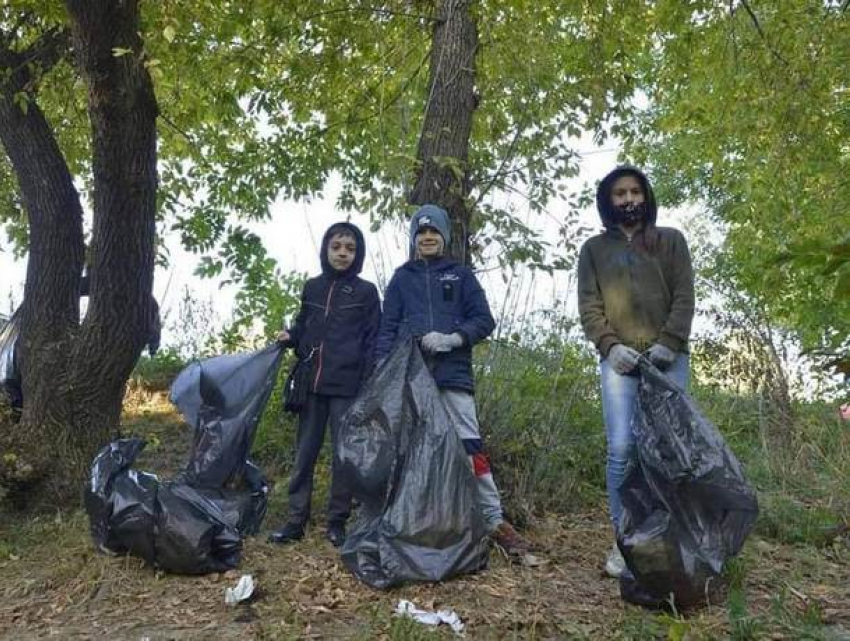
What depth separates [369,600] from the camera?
3.35 m

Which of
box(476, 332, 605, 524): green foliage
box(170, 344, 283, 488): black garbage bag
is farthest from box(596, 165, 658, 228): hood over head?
box(170, 344, 283, 488): black garbage bag

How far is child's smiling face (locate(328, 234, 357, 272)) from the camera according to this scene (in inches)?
167

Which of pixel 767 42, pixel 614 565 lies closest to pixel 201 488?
pixel 614 565

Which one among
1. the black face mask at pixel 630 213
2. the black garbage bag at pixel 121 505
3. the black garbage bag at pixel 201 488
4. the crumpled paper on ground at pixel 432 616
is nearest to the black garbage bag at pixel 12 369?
the black garbage bag at pixel 201 488

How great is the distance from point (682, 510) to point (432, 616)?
40.5 inches

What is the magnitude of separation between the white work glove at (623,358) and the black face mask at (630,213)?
572mm

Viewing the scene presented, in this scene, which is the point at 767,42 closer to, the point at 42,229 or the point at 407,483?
the point at 407,483

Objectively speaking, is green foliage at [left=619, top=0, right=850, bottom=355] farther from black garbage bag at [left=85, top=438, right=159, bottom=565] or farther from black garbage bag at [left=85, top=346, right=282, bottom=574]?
black garbage bag at [left=85, top=438, right=159, bottom=565]

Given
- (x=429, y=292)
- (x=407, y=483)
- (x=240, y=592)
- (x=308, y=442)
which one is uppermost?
(x=429, y=292)

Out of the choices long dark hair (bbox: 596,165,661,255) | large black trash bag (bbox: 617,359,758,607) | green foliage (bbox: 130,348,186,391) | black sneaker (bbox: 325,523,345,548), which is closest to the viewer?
large black trash bag (bbox: 617,359,758,607)

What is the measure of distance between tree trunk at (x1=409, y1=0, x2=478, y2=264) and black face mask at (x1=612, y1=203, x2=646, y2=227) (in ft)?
3.95

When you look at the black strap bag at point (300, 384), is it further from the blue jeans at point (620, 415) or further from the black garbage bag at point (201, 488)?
the blue jeans at point (620, 415)

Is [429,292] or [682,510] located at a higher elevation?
[429,292]

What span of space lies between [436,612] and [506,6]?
403cm
